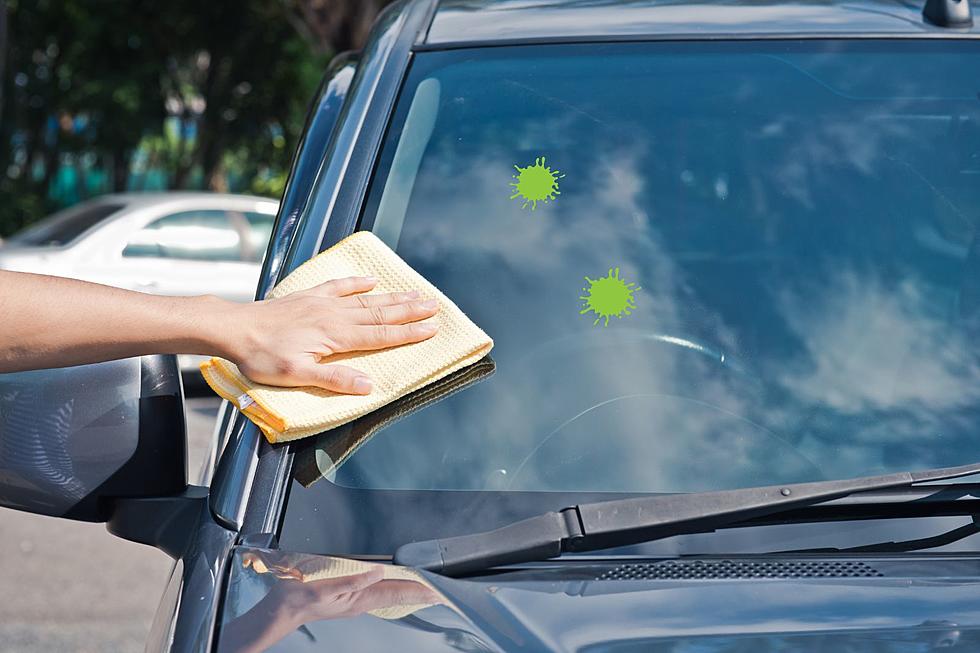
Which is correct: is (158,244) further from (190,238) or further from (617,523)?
(617,523)

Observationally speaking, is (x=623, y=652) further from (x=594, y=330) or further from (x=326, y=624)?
(x=594, y=330)

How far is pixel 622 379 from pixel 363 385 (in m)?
0.33

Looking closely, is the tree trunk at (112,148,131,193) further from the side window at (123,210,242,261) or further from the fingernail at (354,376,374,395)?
the fingernail at (354,376,374,395)

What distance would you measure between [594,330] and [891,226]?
44 centimetres

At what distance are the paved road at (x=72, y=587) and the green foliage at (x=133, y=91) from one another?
11.3 metres

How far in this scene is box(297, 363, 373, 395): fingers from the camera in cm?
142

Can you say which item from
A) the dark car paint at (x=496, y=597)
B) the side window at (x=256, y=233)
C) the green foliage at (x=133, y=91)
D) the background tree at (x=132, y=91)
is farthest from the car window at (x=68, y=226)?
the dark car paint at (x=496, y=597)

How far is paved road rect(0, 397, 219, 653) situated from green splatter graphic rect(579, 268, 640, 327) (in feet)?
7.72

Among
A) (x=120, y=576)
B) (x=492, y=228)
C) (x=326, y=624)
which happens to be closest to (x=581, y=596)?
(x=326, y=624)

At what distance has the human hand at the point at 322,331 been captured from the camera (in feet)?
4.71

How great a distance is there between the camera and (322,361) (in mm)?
1466

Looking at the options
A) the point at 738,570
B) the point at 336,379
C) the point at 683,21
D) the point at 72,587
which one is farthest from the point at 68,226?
the point at 738,570

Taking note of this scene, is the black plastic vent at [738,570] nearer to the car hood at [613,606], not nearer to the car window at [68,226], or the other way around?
the car hood at [613,606]

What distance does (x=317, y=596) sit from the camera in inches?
45.9
